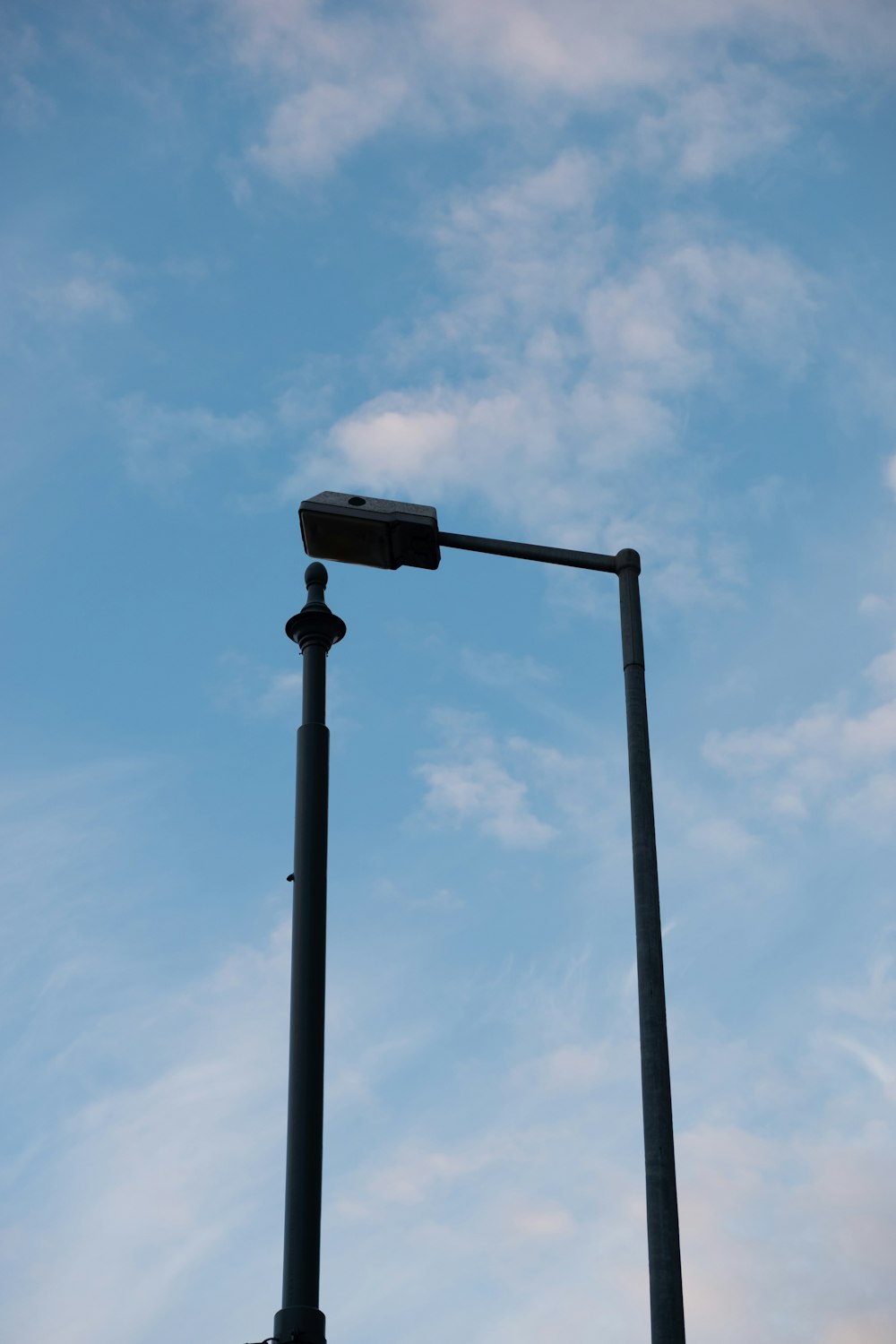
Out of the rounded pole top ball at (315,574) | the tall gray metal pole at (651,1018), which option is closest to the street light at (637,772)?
the tall gray metal pole at (651,1018)

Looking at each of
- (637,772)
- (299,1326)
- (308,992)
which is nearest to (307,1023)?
(308,992)

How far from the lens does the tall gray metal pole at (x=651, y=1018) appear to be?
7.28m

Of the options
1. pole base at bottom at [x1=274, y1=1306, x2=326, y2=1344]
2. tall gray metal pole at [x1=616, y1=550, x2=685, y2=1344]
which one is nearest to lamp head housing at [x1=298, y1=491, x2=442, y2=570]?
tall gray metal pole at [x1=616, y1=550, x2=685, y2=1344]

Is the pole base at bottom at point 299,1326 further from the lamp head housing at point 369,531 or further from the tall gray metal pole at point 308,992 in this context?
the lamp head housing at point 369,531

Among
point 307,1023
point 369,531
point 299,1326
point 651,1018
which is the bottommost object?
point 299,1326

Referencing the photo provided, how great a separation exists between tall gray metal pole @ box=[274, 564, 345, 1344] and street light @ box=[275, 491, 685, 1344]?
0.04 m

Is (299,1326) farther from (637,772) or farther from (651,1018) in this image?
(637,772)

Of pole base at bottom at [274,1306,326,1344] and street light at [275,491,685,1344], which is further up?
street light at [275,491,685,1344]

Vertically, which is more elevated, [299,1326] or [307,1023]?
[307,1023]

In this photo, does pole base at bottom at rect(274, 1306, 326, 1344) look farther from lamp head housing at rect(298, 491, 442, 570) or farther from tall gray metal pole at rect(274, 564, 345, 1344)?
lamp head housing at rect(298, 491, 442, 570)

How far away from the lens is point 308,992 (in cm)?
906

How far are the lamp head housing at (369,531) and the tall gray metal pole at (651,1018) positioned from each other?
1342mm

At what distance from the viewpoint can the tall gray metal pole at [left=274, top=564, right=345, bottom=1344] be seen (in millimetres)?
8164

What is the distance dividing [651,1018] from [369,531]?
3.71m
